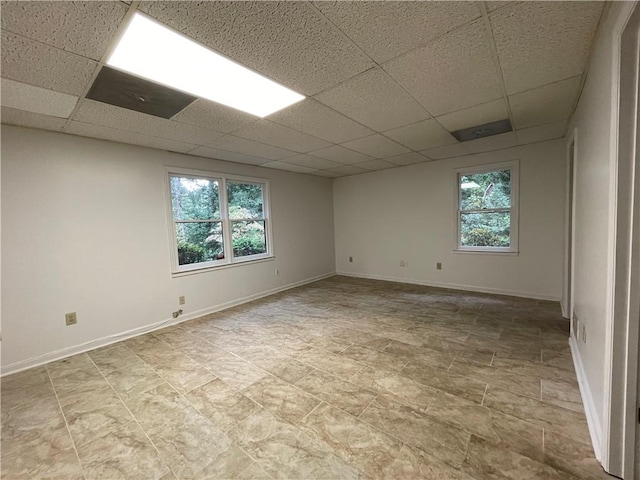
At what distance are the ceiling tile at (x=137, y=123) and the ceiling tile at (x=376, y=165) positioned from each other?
2.67 m

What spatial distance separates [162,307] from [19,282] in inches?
53.2

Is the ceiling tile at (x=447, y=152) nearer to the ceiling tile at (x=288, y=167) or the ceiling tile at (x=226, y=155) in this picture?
the ceiling tile at (x=288, y=167)

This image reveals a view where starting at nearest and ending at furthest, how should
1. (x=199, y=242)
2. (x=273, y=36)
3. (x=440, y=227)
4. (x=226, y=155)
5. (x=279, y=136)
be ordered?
(x=273, y=36), (x=279, y=136), (x=226, y=155), (x=199, y=242), (x=440, y=227)

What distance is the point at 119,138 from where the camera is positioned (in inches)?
118

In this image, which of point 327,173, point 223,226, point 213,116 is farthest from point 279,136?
point 327,173

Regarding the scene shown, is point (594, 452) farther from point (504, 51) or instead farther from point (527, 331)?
point (504, 51)

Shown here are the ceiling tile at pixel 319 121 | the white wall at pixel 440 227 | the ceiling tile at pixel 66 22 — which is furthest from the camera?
the white wall at pixel 440 227

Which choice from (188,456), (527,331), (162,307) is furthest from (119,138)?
(527,331)

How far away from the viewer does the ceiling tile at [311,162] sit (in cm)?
423

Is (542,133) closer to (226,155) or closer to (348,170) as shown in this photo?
(348,170)

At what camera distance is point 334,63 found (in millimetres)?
1764

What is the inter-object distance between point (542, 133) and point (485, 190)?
1.15 metres

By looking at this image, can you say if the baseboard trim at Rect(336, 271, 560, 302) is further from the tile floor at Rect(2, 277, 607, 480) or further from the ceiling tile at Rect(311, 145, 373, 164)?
the ceiling tile at Rect(311, 145, 373, 164)

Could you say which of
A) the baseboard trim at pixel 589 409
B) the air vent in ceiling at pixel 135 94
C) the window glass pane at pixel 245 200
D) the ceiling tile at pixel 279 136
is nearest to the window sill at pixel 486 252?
the baseboard trim at pixel 589 409
